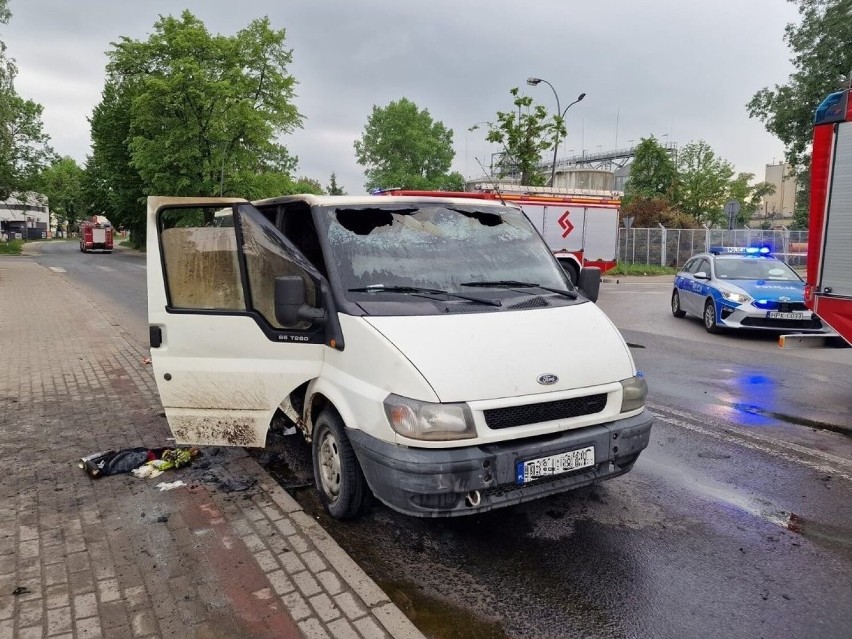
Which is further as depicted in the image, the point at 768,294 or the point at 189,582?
the point at 768,294

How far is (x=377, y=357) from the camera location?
11.1 ft

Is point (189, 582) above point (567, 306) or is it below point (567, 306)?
below

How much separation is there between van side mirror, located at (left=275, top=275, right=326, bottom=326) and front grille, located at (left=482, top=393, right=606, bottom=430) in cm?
126

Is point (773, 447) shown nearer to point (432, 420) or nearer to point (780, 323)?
point (432, 420)

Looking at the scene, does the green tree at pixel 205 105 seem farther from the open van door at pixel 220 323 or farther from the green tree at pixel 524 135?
the open van door at pixel 220 323

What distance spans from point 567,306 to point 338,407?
156cm

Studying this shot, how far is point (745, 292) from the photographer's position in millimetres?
11906

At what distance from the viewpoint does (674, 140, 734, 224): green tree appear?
51906mm

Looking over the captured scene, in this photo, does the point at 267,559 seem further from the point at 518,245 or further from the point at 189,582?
the point at 518,245

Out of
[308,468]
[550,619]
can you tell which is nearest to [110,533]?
[308,468]

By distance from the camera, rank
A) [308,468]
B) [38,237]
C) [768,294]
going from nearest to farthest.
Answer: [308,468] < [768,294] < [38,237]

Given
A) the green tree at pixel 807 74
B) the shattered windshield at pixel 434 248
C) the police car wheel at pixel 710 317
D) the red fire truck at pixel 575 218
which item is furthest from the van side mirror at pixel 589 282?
the green tree at pixel 807 74

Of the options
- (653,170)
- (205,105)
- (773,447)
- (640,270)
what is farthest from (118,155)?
(773,447)

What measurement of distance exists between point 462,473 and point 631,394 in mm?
1220
